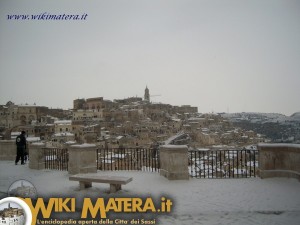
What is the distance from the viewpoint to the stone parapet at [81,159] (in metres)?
9.43

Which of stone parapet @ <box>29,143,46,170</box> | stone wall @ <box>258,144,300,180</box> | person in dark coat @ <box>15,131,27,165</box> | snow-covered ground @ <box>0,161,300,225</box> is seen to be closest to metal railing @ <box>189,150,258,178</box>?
stone wall @ <box>258,144,300,180</box>

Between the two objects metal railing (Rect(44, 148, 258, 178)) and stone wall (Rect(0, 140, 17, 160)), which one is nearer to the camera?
metal railing (Rect(44, 148, 258, 178))

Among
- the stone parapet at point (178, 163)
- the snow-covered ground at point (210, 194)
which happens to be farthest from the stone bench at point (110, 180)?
the stone parapet at point (178, 163)

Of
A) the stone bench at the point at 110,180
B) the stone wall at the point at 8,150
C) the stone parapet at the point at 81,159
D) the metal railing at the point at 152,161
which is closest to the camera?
the stone bench at the point at 110,180

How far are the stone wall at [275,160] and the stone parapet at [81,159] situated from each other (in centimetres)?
570

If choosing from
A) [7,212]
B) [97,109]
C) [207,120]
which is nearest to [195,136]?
[207,120]

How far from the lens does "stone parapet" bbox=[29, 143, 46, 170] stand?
35.9 feet

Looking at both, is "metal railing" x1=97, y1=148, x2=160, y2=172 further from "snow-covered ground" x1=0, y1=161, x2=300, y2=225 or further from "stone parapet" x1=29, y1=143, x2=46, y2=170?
"stone parapet" x1=29, y1=143, x2=46, y2=170

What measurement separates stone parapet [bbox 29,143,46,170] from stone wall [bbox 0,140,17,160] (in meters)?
3.33

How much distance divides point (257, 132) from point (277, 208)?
70.3 meters

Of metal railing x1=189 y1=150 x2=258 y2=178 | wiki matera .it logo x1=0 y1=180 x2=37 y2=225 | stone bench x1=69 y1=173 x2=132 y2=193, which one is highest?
wiki matera .it logo x1=0 y1=180 x2=37 y2=225

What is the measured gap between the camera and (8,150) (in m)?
13.8

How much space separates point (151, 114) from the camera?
305 feet

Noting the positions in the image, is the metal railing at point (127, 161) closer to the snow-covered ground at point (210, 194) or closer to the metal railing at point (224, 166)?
the snow-covered ground at point (210, 194)
